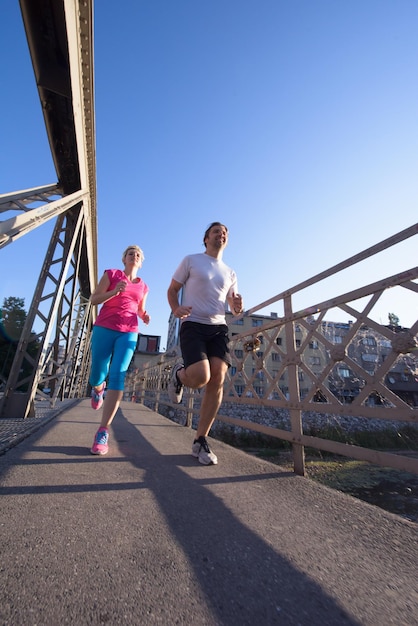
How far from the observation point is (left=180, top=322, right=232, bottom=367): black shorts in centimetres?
243

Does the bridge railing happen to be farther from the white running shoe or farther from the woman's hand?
the woman's hand

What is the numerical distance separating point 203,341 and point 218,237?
1.14 meters

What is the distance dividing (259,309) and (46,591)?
10.2 feet

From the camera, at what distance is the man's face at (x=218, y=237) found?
2.88 metres

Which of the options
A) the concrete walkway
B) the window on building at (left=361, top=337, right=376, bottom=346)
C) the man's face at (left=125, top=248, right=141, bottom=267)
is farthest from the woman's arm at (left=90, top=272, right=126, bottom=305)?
the window on building at (left=361, top=337, right=376, bottom=346)

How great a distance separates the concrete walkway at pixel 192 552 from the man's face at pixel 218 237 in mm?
2137

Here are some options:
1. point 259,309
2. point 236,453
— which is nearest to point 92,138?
point 259,309

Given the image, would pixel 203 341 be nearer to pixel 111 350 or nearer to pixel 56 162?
pixel 111 350

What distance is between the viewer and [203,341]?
8.23 ft

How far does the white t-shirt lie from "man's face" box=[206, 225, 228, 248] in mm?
182

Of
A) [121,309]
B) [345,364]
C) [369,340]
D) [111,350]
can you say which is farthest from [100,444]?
[369,340]

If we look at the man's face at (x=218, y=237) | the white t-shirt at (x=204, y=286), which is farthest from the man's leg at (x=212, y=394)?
the man's face at (x=218, y=237)

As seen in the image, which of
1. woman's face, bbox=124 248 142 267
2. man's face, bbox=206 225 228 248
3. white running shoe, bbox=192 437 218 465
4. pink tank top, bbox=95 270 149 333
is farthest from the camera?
woman's face, bbox=124 248 142 267

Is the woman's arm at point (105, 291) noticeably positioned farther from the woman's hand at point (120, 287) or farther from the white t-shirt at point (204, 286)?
the white t-shirt at point (204, 286)
